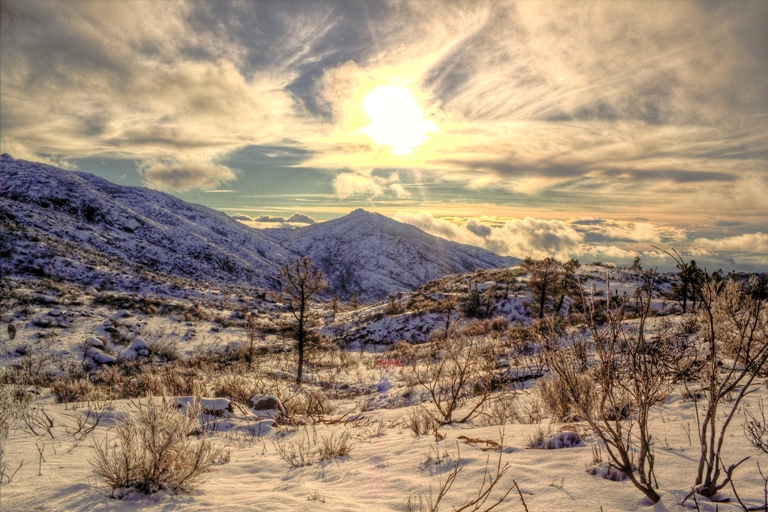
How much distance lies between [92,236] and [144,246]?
36.8 feet

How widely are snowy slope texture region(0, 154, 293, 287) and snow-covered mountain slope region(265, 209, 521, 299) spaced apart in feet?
137

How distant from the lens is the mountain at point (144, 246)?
128 ft

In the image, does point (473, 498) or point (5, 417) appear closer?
point (473, 498)

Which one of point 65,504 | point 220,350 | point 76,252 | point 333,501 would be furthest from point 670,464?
point 76,252

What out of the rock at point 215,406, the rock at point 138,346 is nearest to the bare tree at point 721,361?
the rock at point 215,406

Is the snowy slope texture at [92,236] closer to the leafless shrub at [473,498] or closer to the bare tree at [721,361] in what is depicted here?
the leafless shrub at [473,498]

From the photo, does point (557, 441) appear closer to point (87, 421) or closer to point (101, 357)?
point (87, 421)

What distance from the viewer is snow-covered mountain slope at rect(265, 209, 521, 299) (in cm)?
13825

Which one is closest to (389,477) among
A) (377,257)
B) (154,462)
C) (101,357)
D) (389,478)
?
(389,478)

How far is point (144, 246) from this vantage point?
6938 cm

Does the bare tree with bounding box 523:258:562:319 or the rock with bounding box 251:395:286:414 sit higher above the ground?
the bare tree with bounding box 523:258:562:319

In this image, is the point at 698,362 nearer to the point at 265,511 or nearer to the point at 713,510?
the point at 713,510

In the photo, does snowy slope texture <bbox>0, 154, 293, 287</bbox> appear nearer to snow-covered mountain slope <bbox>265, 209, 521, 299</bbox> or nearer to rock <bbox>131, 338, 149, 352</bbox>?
rock <bbox>131, 338, 149, 352</bbox>

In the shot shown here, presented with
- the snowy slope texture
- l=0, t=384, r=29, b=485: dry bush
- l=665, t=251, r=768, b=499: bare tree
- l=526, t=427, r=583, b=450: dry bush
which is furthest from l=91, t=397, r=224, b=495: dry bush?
the snowy slope texture
